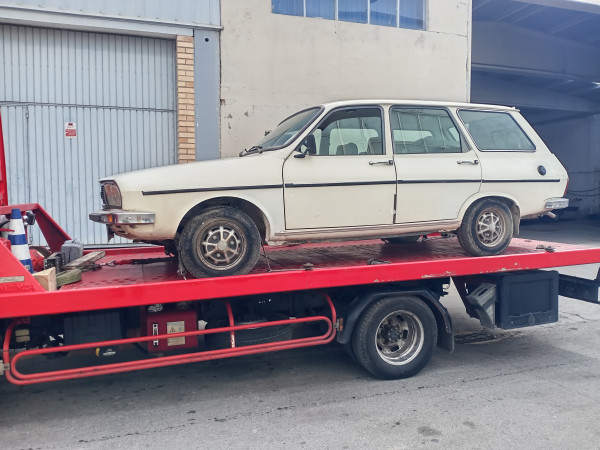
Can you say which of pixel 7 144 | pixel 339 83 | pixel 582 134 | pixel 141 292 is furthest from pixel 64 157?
pixel 582 134

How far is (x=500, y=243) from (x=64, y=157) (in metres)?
6.74

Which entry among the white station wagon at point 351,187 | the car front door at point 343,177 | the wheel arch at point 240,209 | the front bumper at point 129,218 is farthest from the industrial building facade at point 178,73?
the front bumper at point 129,218

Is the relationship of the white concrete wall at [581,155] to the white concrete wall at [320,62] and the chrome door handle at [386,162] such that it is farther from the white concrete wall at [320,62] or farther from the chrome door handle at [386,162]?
the chrome door handle at [386,162]

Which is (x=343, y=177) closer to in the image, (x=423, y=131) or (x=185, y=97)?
(x=423, y=131)

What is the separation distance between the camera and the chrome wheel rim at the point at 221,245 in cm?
428

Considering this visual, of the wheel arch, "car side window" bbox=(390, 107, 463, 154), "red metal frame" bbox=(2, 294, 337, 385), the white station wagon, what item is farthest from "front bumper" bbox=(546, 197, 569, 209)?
the wheel arch

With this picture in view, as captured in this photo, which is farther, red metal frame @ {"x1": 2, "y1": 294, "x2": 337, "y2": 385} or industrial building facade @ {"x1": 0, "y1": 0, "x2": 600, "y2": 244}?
industrial building facade @ {"x1": 0, "y1": 0, "x2": 600, "y2": 244}

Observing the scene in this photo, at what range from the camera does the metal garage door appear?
827 centimetres

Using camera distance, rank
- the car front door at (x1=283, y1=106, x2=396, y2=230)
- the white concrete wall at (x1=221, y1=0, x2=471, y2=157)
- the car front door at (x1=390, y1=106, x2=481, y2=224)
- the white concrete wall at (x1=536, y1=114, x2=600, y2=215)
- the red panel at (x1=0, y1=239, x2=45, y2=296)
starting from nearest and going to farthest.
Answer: the red panel at (x1=0, y1=239, x2=45, y2=296) → the car front door at (x1=283, y1=106, x2=396, y2=230) → the car front door at (x1=390, y1=106, x2=481, y2=224) → the white concrete wall at (x1=221, y1=0, x2=471, y2=157) → the white concrete wall at (x1=536, y1=114, x2=600, y2=215)

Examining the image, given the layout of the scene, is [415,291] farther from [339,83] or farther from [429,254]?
[339,83]

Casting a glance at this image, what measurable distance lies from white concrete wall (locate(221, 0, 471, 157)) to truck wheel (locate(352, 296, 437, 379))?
5.20 m

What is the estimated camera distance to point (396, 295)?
4.81m

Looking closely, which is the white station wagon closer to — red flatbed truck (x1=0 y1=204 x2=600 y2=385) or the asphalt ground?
red flatbed truck (x1=0 y1=204 x2=600 y2=385)

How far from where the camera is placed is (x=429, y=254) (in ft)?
18.0
